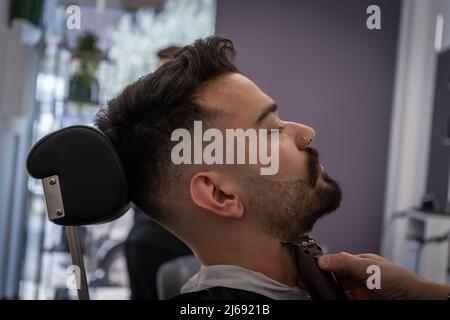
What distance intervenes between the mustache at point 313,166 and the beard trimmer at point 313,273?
0.11m

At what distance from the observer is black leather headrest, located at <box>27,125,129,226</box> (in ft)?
2.97

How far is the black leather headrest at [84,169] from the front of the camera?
904 millimetres

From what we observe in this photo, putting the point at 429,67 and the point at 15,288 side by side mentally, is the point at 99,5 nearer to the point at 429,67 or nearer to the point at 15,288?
the point at 429,67

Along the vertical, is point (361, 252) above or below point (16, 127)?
below

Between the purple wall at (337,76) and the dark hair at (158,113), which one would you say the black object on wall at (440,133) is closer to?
the purple wall at (337,76)

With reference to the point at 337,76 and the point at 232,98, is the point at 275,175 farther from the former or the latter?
the point at 337,76

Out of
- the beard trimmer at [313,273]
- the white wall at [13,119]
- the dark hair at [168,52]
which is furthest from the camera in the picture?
the white wall at [13,119]

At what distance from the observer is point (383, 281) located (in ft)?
3.00

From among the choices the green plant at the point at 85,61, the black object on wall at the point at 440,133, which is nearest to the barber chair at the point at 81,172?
the black object on wall at the point at 440,133

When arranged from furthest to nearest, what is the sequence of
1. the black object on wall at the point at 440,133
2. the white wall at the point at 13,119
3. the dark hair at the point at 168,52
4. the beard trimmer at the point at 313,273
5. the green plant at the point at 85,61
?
the white wall at the point at 13,119 → the green plant at the point at 85,61 → the black object on wall at the point at 440,133 → the dark hair at the point at 168,52 → the beard trimmer at the point at 313,273

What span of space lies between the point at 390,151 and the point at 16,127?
1.79 meters

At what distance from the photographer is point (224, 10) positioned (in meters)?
1.06

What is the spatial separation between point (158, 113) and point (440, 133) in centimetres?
65

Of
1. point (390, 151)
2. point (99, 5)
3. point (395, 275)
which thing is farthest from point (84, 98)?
point (395, 275)
